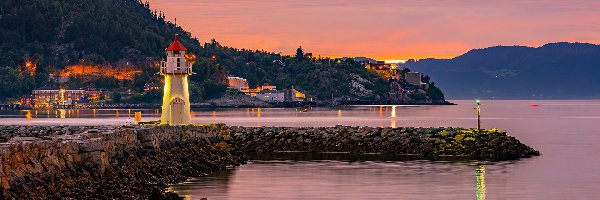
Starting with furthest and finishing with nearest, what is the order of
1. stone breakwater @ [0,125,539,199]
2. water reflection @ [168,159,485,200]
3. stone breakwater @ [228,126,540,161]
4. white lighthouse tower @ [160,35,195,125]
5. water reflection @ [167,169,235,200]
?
white lighthouse tower @ [160,35,195,125] → stone breakwater @ [228,126,540,161] → water reflection @ [168,159,485,200] → water reflection @ [167,169,235,200] → stone breakwater @ [0,125,539,199]

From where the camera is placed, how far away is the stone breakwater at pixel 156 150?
23.2 metres

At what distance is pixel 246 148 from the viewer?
5562 centimetres

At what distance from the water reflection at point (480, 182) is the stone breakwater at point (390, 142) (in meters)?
6.61

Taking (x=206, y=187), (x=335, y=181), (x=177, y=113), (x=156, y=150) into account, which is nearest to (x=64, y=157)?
(x=206, y=187)

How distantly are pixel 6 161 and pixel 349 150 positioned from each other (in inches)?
1351

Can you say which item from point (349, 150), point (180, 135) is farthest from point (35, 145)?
point (349, 150)

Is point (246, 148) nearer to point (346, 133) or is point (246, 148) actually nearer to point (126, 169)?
point (346, 133)

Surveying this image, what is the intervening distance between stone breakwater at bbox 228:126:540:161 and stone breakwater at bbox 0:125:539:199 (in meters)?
0.05

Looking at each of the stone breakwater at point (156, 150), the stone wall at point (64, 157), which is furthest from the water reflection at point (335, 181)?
the stone wall at point (64, 157)

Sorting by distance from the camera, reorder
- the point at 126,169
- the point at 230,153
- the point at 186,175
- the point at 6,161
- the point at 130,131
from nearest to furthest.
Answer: the point at 6,161 < the point at 126,169 < the point at 130,131 < the point at 186,175 < the point at 230,153

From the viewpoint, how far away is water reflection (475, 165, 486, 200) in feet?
113

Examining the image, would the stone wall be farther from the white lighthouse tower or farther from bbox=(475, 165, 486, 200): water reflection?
the white lighthouse tower

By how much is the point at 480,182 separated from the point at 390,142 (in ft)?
51.2

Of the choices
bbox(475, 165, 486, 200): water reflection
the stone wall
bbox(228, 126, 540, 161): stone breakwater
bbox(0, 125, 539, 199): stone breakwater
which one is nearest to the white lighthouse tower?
bbox(0, 125, 539, 199): stone breakwater
